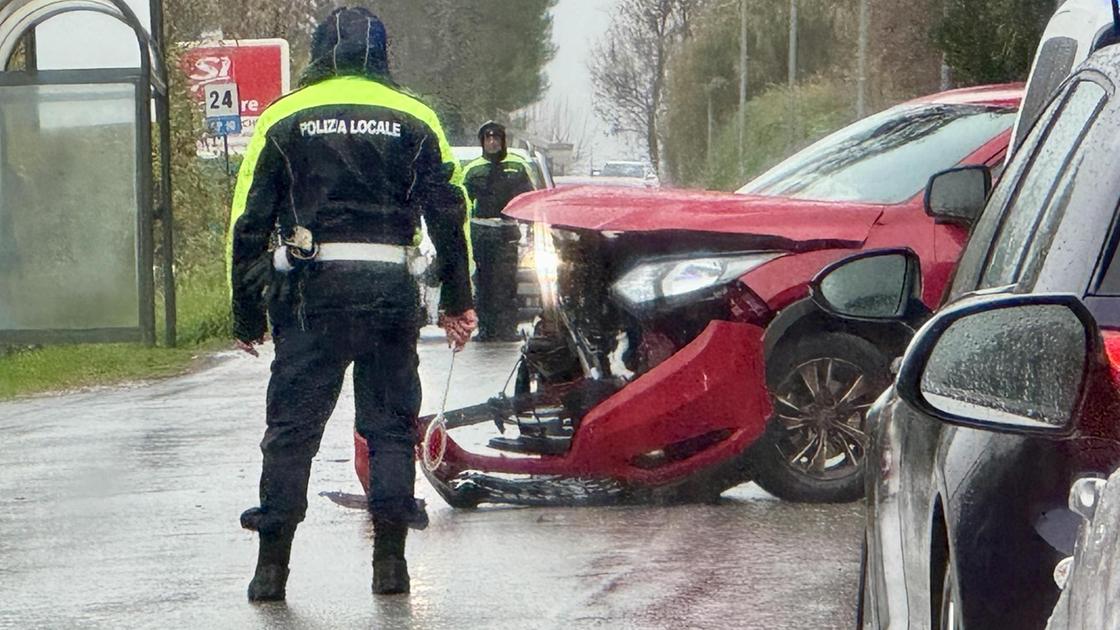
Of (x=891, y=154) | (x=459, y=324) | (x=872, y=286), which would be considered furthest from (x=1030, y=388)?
(x=891, y=154)

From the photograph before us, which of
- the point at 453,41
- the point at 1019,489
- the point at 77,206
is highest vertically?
the point at 453,41

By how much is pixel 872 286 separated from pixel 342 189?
8.54 feet

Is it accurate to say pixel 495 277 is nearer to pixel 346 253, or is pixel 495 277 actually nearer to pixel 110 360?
pixel 110 360

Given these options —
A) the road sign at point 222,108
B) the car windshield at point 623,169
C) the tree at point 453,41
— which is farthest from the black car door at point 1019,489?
the car windshield at point 623,169

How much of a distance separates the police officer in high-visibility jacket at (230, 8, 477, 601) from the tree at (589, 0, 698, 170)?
8819 cm

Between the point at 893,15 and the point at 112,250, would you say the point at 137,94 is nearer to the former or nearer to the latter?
the point at 112,250

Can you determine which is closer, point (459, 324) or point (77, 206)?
point (459, 324)

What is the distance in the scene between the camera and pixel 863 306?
4508mm

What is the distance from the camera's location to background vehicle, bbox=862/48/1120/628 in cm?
272

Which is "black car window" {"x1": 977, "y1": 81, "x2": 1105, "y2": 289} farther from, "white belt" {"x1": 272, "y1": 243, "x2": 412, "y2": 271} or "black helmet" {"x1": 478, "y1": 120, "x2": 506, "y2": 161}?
"black helmet" {"x1": 478, "y1": 120, "x2": 506, "y2": 161}

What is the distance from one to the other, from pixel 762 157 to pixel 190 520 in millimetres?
43483

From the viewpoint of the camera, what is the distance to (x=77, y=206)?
17.7 metres

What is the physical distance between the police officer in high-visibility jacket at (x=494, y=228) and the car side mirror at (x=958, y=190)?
41.8 feet

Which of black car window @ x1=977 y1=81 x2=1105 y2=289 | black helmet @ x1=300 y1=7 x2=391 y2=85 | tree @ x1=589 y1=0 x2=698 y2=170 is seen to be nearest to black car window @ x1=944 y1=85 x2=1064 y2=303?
black car window @ x1=977 y1=81 x2=1105 y2=289
